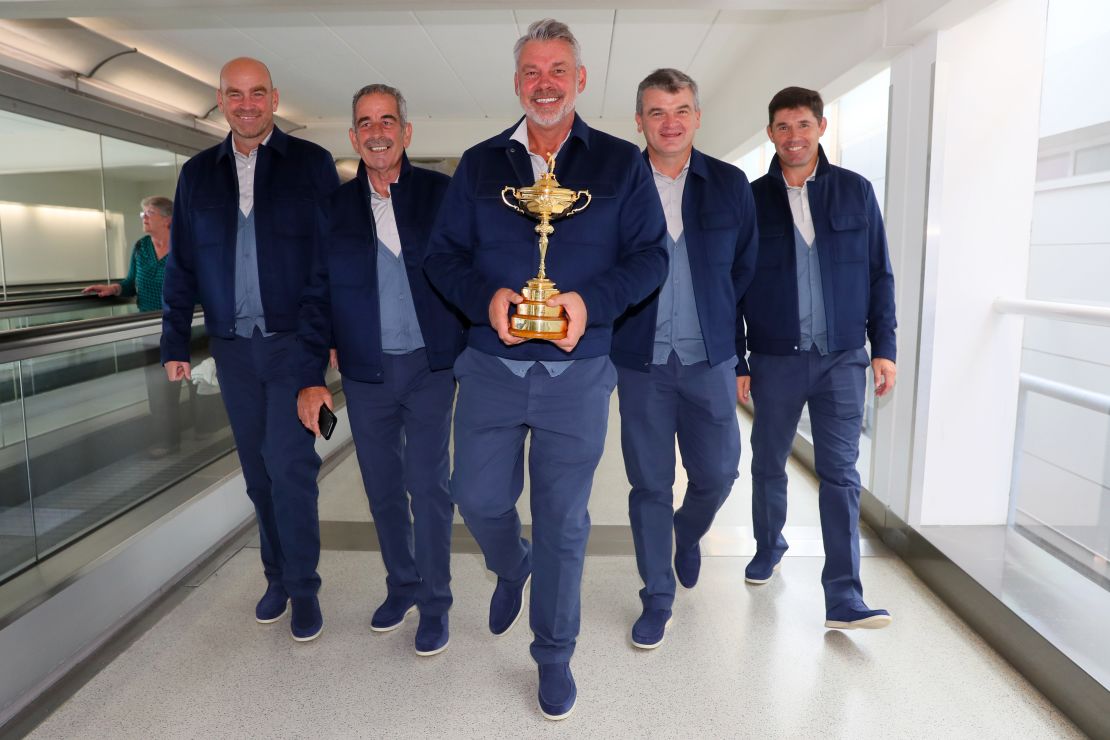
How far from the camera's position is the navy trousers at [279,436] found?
2822 mm

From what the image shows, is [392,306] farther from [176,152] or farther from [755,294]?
[176,152]

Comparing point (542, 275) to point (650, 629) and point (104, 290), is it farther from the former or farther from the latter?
point (104, 290)

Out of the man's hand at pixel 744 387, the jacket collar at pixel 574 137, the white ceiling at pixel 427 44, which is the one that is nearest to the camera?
the jacket collar at pixel 574 137

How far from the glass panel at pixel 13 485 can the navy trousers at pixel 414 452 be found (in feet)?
3.66

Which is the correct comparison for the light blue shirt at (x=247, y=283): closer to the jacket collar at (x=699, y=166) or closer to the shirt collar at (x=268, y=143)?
the shirt collar at (x=268, y=143)

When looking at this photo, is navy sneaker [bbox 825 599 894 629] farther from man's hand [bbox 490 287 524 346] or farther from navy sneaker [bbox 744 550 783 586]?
man's hand [bbox 490 287 524 346]

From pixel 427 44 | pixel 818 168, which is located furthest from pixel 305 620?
pixel 427 44

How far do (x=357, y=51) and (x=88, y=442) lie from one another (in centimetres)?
496

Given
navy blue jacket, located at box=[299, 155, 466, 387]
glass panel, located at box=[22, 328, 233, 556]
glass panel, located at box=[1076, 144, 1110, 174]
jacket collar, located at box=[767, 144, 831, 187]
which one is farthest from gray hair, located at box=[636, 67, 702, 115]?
glass panel, located at box=[22, 328, 233, 556]

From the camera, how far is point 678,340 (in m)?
2.75

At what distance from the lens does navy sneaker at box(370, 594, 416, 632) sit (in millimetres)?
2936

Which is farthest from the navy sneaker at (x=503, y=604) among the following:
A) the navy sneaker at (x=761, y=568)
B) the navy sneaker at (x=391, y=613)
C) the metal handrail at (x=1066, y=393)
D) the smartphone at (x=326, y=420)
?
the metal handrail at (x=1066, y=393)

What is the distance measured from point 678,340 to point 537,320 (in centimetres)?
92

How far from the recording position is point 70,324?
2.89 metres
